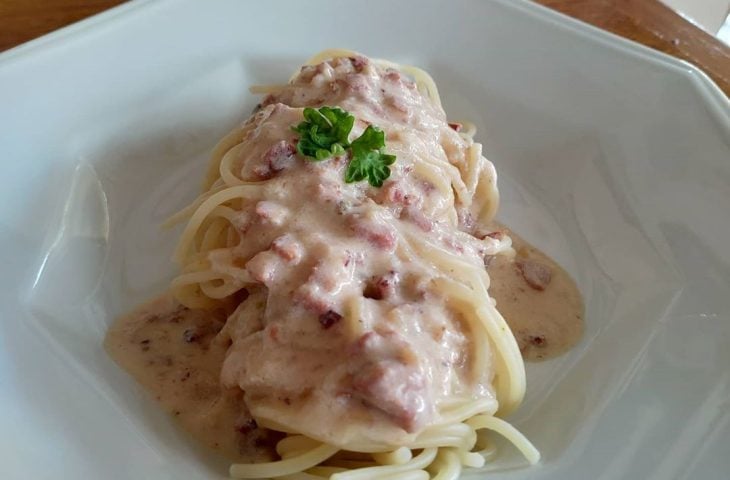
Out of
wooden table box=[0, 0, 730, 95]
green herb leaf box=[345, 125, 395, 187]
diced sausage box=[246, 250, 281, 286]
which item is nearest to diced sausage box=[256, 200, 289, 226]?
diced sausage box=[246, 250, 281, 286]

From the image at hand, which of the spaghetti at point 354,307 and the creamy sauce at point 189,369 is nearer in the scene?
the spaghetti at point 354,307

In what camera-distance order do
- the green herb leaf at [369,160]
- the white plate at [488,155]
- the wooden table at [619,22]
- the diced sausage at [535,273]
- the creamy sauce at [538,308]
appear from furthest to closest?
the wooden table at [619,22], the diced sausage at [535,273], the creamy sauce at [538,308], the green herb leaf at [369,160], the white plate at [488,155]

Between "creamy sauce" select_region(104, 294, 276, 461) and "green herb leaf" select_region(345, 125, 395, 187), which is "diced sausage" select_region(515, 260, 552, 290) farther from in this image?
→ "creamy sauce" select_region(104, 294, 276, 461)

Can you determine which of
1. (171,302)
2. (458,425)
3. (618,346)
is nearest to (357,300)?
(458,425)

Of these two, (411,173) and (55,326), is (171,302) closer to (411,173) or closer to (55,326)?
(55,326)

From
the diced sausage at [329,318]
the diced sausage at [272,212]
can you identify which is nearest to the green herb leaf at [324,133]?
the diced sausage at [272,212]

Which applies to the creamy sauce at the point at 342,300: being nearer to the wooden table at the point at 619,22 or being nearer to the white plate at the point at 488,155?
the white plate at the point at 488,155
